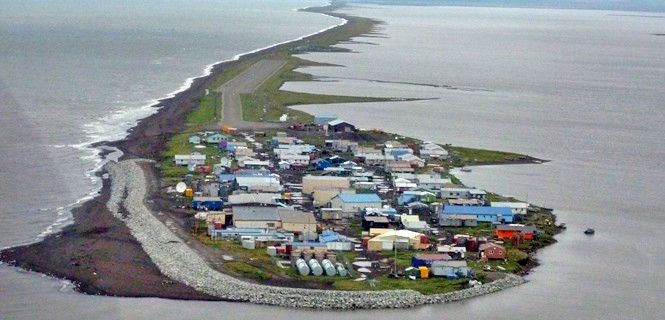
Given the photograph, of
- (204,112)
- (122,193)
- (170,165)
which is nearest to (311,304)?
(122,193)

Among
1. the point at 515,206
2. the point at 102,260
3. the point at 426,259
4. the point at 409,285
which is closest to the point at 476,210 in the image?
the point at 515,206

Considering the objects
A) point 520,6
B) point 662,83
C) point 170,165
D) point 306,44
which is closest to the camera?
point 170,165

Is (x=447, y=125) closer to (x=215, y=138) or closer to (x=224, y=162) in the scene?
(x=215, y=138)

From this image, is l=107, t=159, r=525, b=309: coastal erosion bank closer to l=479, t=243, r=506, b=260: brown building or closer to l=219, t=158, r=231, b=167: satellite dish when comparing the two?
l=479, t=243, r=506, b=260: brown building

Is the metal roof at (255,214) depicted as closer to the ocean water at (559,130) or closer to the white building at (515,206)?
the white building at (515,206)

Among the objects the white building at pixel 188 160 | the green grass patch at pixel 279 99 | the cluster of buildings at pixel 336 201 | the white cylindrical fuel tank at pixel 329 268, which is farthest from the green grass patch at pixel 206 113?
the white cylindrical fuel tank at pixel 329 268

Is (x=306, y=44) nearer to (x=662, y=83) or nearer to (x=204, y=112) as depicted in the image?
(x=662, y=83)
